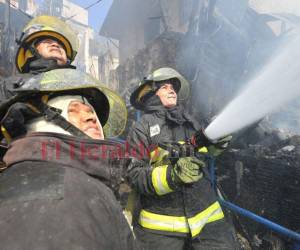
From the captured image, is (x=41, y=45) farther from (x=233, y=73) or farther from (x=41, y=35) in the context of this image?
(x=233, y=73)

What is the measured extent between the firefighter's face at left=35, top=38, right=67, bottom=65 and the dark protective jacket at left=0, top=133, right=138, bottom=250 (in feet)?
8.40

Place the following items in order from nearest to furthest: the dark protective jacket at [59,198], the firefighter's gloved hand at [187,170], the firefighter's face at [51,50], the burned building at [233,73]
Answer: the dark protective jacket at [59,198]
the firefighter's gloved hand at [187,170]
the firefighter's face at [51,50]
the burned building at [233,73]

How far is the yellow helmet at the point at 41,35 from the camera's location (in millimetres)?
3555

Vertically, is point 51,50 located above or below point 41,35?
below

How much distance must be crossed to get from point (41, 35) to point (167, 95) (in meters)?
1.83

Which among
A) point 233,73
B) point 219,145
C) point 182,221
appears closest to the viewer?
point 182,221

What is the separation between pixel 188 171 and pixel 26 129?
1.51m

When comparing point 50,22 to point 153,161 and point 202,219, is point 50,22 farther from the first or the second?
point 202,219

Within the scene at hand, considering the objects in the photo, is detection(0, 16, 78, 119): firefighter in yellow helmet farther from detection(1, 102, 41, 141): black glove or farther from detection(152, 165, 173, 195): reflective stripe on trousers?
detection(1, 102, 41, 141): black glove

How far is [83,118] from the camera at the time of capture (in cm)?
142

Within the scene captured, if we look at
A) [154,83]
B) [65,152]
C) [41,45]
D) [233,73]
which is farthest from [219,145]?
[233,73]

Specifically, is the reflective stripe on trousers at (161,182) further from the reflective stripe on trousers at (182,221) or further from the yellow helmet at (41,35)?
the yellow helmet at (41,35)

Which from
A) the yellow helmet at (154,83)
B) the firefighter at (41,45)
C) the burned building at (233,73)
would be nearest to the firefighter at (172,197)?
the yellow helmet at (154,83)

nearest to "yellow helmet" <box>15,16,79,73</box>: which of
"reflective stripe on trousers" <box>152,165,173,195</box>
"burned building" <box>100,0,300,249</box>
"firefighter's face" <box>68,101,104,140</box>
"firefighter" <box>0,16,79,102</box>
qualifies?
"firefighter" <box>0,16,79,102</box>
